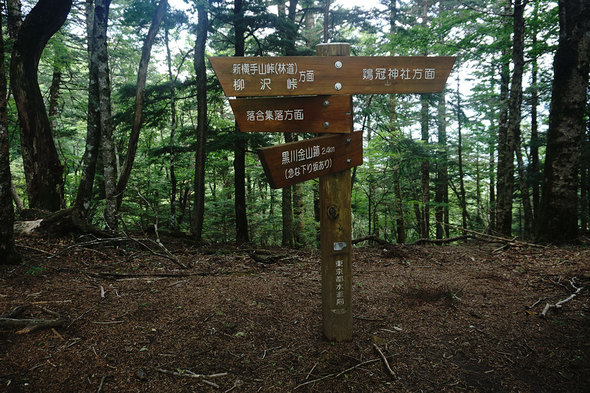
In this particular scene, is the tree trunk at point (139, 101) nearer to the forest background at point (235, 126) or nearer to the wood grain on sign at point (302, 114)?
the forest background at point (235, 126)

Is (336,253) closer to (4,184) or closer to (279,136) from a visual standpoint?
(4,184)

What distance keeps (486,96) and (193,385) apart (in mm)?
17625

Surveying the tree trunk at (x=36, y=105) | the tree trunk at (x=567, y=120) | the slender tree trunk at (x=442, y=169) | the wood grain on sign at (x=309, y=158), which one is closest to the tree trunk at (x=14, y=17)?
the tree trunk at (x=36, y=105)

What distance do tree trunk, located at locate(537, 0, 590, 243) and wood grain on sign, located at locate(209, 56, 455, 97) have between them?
5.52 m

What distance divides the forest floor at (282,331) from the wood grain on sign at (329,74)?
8.43ft

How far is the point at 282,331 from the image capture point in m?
3.27

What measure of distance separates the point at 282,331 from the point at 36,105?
29.8 feet

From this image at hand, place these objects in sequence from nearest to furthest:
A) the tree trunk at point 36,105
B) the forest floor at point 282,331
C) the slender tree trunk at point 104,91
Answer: the forest floor at point 282,331
the slender tree trunk at point 104,91
the tree trunk at point 36,105

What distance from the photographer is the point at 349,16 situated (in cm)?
1044

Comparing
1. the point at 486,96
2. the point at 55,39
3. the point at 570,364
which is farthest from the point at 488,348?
the point at 486,96

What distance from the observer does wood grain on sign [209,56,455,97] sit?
2.76 m

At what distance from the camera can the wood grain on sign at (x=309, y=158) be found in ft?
8.18

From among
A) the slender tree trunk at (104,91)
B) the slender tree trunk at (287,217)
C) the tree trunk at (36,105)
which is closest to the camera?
the slender tree trunk at (104,91)

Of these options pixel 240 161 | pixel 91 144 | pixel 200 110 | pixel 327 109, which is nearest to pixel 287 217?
pixel 240 161
